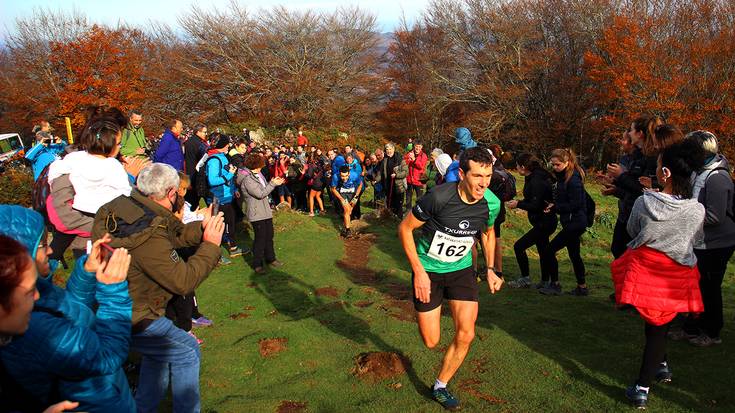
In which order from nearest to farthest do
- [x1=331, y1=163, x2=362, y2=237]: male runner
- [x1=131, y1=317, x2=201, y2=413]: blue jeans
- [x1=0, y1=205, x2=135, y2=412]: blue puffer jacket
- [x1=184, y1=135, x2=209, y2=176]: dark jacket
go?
[x1=0, y1=205, x2=135, y2=412]: blue puffer jacket < [x1=131, y1=317, x2=201, y2=413]: blue jeans < [x1=184, y1=135, x2=209, y2=176]: dark jacket < [x1=331, y1=163, x2=362, y2=237]: male runner

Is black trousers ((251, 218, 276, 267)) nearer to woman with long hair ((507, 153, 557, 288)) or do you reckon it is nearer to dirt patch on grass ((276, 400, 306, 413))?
woman with long hair ((507, 153, 557, 288))

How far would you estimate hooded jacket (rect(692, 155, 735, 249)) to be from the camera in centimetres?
437

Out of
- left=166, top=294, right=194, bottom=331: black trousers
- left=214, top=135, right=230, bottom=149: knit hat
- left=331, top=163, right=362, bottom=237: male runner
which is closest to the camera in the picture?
left=166, top=294, right=194, bottom=331: black trousers

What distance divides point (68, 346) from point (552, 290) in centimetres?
616

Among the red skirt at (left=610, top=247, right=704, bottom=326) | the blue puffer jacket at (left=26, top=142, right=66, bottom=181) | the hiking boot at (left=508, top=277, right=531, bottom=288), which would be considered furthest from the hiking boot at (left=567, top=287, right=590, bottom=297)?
the blue puffer jacket at (left=26, top=142, right=66, bottom=181)

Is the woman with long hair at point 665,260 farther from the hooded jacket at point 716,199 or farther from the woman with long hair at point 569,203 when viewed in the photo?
the woman with long hair at point 569,203

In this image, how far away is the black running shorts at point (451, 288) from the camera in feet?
13.4

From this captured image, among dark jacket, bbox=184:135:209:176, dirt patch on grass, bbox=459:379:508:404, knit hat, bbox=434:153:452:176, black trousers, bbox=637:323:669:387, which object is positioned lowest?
dirt patch on grass, bbox=459:379:508:404

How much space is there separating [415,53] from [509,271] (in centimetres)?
3180

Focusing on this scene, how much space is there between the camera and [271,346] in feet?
16.9

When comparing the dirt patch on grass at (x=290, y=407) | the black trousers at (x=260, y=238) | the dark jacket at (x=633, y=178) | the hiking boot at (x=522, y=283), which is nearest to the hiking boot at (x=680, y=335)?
the dark jacket at (x=633, y=178)

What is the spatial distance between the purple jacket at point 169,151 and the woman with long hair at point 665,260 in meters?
7.58

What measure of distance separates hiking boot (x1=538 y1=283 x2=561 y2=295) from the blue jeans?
16.2 feet

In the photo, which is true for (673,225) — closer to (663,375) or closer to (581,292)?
(663,375)
